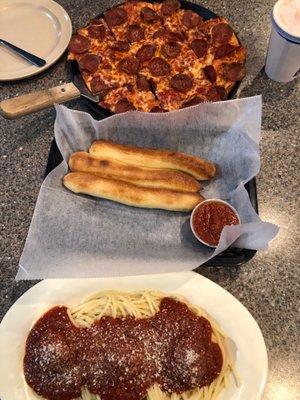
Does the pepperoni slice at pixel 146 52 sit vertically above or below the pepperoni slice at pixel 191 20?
below

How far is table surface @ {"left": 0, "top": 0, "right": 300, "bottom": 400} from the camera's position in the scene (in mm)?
1311

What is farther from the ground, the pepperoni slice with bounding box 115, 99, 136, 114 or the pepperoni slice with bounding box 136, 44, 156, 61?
the pepperoni slice with bounding box 136, 44, 156, 61

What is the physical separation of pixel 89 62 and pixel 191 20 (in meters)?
0.43

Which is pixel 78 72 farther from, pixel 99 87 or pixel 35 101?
pixel 35 101

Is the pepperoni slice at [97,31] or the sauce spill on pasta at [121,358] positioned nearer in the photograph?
the sauce spill on pasta at [121,358]

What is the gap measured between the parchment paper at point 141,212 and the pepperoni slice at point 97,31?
1.49 feet

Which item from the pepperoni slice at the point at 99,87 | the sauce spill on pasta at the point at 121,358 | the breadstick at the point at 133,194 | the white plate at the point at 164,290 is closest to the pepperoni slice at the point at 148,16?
the pepperoni slice at the point at 99,87

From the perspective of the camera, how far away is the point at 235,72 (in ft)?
5.32

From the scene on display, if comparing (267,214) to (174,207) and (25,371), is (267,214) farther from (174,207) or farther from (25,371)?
(25,371)

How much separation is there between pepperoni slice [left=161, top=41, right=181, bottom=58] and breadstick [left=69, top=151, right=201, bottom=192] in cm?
51

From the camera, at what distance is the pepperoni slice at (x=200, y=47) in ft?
5.55

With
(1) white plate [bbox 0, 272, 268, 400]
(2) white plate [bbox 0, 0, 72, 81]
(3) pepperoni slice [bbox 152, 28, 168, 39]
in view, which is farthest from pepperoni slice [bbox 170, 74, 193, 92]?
(1) white plate [bbox 0, 272, 268, 400]

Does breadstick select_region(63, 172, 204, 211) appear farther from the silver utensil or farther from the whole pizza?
the silver utensil

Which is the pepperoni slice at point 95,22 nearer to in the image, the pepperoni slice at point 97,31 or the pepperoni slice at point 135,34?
the pepperoni slice at point 97,31
